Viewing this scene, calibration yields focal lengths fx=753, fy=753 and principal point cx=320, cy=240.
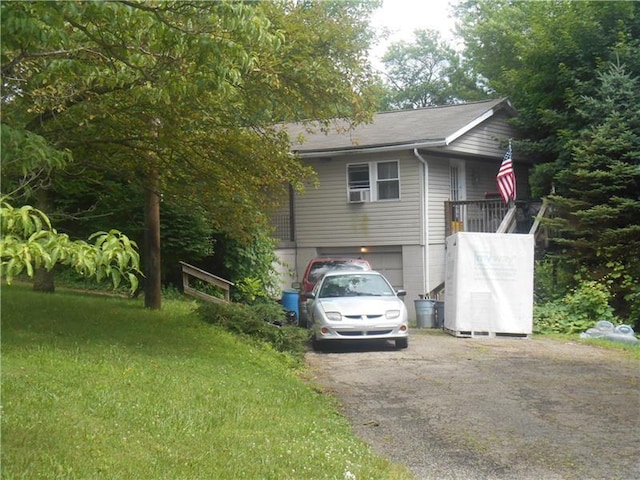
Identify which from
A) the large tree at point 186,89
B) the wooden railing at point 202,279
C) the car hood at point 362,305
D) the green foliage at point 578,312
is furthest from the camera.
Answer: the wooden railing at point 202,279

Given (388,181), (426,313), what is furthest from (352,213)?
(426,313)

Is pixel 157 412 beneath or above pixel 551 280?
beneath

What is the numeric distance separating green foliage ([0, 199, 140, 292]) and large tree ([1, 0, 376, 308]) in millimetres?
3500

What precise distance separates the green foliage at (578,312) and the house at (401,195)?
15.2 feet

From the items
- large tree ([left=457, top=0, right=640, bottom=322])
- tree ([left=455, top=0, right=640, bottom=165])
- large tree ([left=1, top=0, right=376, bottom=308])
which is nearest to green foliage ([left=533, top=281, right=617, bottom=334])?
large tree ([left=457, top=0, right=640, bottom=322])

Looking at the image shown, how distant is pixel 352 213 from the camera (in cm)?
2342

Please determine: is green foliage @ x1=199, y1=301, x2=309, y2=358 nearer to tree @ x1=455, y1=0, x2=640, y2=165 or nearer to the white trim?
the white trim

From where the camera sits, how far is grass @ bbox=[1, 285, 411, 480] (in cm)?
574

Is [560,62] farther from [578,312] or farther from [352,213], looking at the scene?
[578,312]

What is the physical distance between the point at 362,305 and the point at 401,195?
29.0ft

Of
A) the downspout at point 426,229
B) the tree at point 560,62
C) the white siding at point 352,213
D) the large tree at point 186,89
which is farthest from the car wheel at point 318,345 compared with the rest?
the tree at point 560,62

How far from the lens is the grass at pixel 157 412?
574 cm

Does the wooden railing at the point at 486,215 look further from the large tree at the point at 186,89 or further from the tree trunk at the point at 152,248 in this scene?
the tree trunk at the point at 152,248

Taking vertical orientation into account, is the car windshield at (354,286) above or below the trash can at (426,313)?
above
